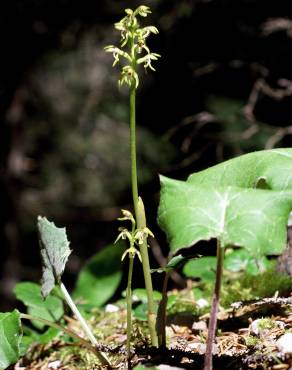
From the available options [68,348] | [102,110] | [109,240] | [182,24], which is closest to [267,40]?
[182,24]

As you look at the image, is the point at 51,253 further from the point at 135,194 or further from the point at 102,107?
the point at 102,107

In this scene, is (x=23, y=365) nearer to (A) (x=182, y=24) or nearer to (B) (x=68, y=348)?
(B) (x=68, y=348)

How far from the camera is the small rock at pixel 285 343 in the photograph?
3.74 ft

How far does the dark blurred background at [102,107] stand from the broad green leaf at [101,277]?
5.49 ft

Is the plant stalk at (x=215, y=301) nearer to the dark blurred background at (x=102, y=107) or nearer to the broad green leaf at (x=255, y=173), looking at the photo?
the broad green leaf at (x=255, y=173)

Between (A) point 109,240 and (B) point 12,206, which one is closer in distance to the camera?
(A) point 109,240

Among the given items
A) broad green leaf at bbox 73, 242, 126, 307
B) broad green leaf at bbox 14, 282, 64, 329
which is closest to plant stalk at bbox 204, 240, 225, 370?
broad green leaf at bbox 14, 282, 64, 329

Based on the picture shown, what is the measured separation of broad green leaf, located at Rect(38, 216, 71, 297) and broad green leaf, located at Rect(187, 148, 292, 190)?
0.35 m

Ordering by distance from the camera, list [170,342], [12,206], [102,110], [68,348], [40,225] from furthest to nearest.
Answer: [12,206] < [102,110] < [68,348] < [170,342] < [40,225]

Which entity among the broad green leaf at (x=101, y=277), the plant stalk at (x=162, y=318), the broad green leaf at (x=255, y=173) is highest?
the broad green leaf at (x=255, y=173)

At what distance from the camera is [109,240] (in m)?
5.32

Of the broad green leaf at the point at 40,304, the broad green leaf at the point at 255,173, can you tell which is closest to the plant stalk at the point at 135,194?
the broad green leaf at the point at 255,173

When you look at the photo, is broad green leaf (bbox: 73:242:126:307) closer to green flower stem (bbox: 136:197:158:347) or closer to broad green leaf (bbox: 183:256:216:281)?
broad green leaf (bbox: 183:256:216:281)

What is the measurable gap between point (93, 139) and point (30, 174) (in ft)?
3.60
